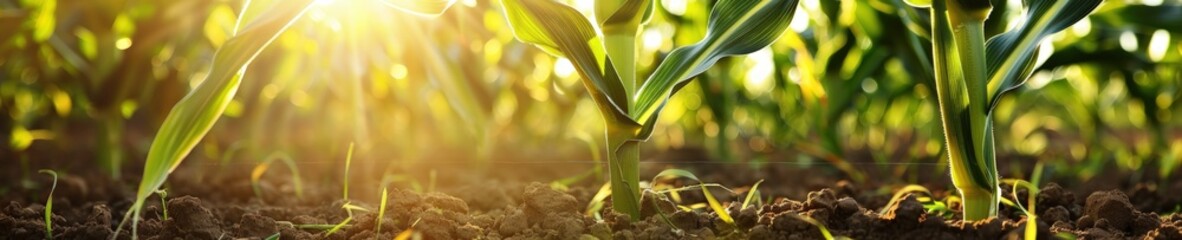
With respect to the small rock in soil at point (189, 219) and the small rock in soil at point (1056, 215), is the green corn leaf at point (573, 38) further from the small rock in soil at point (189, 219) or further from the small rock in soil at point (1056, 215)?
the small rock in soil at point (1056, 215)

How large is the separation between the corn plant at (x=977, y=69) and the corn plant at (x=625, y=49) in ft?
0.48

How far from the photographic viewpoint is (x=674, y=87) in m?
0.88

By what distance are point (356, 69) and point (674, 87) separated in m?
1.20

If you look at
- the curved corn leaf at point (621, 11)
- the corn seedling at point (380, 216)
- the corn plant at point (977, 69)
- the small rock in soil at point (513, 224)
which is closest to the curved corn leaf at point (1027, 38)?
the corn plant at point (977, 69)

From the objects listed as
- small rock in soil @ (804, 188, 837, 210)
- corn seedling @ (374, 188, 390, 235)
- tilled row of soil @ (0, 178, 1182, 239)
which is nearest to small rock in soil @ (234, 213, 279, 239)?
tilled row of soil @ (0, 178, 1182, 239)

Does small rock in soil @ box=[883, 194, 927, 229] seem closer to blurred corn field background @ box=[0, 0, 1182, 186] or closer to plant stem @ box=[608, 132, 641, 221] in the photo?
plant stem @ box=[608, 132, 641, 221]

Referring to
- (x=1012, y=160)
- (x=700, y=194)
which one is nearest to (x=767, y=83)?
(x=1012, y=160)

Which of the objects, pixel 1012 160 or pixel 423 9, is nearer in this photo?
pixel 423 9

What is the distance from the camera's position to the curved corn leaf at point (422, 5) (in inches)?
35.6

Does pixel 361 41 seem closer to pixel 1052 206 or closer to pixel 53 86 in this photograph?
pixel 53 86

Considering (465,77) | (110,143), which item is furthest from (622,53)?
(110,143)

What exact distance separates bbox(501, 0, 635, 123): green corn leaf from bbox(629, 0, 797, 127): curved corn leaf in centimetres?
4

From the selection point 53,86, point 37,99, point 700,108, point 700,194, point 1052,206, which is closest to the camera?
point 1052,206

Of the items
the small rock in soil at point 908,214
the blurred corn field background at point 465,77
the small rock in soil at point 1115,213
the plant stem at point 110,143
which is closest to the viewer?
the small rock in soil at point 908,214
